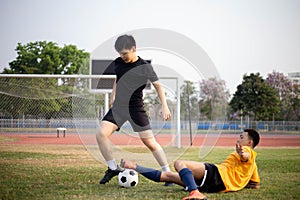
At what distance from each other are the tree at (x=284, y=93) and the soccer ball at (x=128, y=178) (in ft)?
124

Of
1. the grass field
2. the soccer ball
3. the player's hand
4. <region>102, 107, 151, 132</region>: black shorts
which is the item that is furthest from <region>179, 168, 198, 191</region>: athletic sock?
<region>102, 107, 151, 132</region>: black shorts

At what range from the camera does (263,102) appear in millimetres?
38469

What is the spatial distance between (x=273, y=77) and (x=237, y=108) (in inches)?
313

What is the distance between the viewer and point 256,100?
38719 mm

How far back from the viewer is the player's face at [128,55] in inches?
210

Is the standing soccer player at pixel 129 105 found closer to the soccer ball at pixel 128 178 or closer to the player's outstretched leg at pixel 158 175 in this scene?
the soccer ball at pixel 128 178

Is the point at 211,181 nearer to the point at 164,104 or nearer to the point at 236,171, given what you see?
the point at 236,171

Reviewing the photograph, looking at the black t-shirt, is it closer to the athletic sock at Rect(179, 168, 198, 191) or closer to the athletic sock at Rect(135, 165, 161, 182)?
the athletic sock at Rect(135, 165, 161, 182)

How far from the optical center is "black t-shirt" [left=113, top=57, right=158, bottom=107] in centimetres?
553

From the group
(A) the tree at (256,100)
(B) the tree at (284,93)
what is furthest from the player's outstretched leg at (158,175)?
(B) the tree at (284,93)

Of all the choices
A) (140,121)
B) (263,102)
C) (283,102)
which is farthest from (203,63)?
(283,102)

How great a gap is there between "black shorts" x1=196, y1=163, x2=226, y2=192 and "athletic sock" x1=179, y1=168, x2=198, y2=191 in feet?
1.24

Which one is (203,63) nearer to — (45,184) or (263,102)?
(45,184)

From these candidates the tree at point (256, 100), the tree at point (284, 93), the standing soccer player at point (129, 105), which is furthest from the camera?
the tree at point (284, 93)
